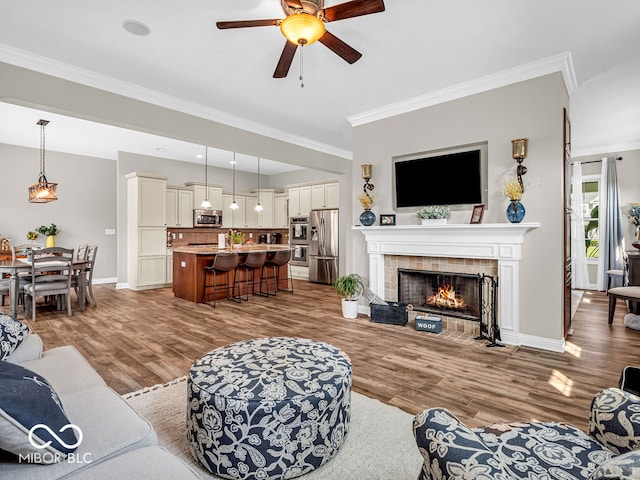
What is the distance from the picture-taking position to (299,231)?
8602 mm

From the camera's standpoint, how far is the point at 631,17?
2668 millimetres

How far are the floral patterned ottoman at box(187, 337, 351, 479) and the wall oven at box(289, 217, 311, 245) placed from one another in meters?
6.63

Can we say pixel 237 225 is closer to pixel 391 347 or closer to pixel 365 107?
pixel 365 107

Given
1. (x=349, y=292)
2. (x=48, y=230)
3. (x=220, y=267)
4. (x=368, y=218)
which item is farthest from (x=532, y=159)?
(x=48, y=230)

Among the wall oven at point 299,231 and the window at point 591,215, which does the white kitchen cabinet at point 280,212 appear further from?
the window at point 591,215

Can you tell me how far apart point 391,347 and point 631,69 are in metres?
3.91

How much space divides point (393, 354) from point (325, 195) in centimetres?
545

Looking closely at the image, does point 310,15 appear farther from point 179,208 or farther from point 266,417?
point 179,208

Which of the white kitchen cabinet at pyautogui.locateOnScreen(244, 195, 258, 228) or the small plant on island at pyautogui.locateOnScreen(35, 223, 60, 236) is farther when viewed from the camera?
the white kitchen cabinet at pyautogui.locateOnScreen(244, 195, 258, 228)

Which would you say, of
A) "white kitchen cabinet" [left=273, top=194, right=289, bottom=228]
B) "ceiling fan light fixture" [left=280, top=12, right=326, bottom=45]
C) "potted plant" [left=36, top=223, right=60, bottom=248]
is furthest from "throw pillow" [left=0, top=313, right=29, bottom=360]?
"white kitchen cabinet" [left=273, top=194, right=289, bottom=228]

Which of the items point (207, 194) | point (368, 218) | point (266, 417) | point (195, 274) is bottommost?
point (266, 417)

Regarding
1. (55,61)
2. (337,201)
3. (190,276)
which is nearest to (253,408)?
(55,61)

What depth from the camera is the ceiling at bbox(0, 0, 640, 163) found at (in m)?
2.61

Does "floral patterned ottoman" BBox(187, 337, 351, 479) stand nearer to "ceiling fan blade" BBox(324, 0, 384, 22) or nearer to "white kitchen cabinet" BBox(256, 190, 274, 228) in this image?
"ceiling fan blade" BBox(324, 0, 384, 22)
